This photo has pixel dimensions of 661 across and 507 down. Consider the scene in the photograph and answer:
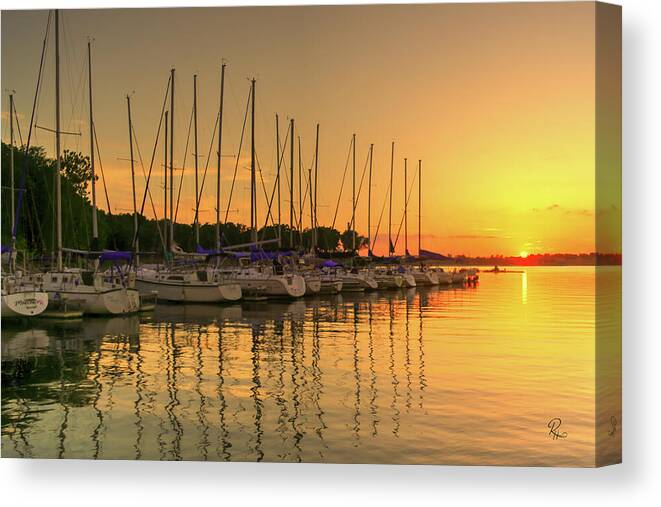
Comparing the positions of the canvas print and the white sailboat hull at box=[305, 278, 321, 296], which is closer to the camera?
the canvas print

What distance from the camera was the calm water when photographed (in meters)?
9.88

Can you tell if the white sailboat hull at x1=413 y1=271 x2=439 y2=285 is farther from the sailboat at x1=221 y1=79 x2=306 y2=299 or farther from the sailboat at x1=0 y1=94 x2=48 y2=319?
the sailboat at x1=0 y1=94 x2=48 y2=319

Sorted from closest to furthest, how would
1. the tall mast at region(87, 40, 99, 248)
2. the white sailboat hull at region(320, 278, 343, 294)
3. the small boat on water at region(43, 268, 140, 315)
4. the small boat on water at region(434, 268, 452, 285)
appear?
the tall mast at region(87, 40, 99, 248) < the small boat on water at region(43, 268, 140, 315) < the white sailboat hull at region(320, 278, 343, 294) < the small boat on water at region(434, 268, 452, 285)

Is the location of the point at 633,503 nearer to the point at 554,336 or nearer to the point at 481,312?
the point at 554,336

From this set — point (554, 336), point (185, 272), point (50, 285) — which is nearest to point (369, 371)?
point (554, 336)

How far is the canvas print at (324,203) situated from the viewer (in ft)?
32.7

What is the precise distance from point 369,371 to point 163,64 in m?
5.54

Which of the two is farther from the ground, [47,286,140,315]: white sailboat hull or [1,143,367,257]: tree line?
[1,143,367,257]: tree line

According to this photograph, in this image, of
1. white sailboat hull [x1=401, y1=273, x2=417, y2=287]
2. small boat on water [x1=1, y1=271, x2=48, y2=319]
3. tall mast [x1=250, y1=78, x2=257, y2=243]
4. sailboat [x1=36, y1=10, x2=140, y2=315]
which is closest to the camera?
tall mast [x1=250, y1=78, x2=257, y2=243]

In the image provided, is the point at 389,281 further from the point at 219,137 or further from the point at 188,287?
the point at 219,137

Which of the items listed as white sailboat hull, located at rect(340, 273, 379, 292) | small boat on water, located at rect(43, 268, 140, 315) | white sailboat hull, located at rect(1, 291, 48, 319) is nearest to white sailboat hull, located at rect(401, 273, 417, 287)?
white sailboat hull, located at rect(340, 273, 379, 292)

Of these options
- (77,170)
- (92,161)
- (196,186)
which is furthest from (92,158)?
(196,186)

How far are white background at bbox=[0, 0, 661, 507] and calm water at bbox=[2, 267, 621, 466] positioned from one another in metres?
0.17

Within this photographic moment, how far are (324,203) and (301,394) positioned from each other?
11.4 metres
